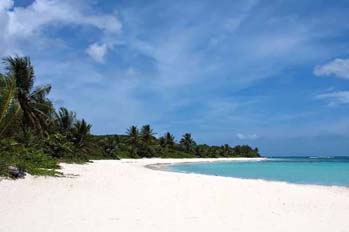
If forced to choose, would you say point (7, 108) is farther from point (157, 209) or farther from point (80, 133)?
point (80, 133)

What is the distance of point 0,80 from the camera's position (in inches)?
708

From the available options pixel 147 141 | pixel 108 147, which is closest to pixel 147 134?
pixel 147 141

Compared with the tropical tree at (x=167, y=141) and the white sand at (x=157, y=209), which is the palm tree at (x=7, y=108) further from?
A: the tropical tree at (x=167, y=141)

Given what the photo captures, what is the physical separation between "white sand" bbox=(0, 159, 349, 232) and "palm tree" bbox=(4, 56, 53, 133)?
46.6ft

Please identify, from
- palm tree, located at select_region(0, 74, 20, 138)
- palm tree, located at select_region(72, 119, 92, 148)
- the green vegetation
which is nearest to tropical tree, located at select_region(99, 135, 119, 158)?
the green vegetation

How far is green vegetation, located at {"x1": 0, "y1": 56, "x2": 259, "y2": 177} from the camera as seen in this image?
46.3ft

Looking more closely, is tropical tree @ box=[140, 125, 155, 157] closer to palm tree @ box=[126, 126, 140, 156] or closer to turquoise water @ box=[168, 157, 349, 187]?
palm tree @ box=[126, 126, 140, 156]

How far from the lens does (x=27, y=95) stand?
26.2m

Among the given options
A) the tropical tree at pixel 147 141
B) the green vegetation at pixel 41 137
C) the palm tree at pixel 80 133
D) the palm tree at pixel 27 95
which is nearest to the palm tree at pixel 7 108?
the green vegetation at pixel 41 137

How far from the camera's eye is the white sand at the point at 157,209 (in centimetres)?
702

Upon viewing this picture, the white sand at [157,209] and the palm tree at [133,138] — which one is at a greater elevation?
the palm tree at [133,138]

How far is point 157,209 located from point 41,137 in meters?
20.8

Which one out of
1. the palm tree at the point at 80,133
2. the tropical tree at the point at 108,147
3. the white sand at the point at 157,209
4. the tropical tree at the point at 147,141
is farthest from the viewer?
the tropical tree at the point at 147,141

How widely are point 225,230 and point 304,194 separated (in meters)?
6.86
